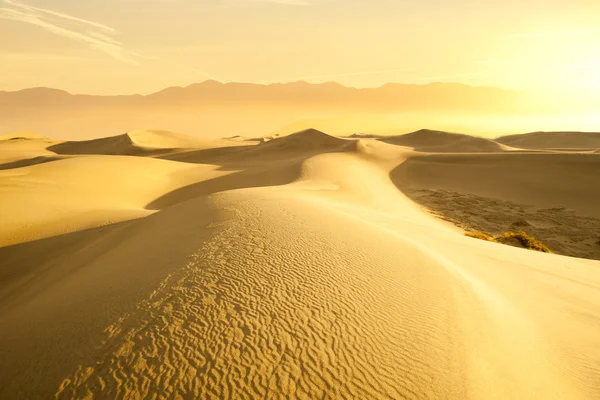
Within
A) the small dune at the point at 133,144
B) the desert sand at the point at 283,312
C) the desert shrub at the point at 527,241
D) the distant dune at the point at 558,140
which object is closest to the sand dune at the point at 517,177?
the desert shrub at the point at 527,241

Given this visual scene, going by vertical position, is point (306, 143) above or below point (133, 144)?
above

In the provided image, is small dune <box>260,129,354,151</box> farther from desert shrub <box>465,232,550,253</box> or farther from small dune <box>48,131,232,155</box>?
desert shrub <box>465,232,550,253</box>

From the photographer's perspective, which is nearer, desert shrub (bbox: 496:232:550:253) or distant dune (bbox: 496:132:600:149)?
desert shrub (bbox: 496:232:550:253)

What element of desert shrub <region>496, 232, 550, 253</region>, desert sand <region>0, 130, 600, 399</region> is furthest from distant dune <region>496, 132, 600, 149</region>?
desert sand <region>0, 130, 600, 399</region>

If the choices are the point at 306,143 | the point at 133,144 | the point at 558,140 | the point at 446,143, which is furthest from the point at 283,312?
the point at 558,140

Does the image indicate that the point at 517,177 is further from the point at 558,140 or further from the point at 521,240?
the point at 558,140

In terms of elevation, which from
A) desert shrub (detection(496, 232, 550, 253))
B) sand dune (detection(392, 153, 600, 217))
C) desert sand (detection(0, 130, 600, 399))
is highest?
desert sand (detection(0, 130, 600, 399))

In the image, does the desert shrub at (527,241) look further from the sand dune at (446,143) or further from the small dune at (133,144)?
the small dune at (133,144)

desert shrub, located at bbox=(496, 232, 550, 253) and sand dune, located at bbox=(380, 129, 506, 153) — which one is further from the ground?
sand dune, located at bbox=(380, 129, 506, 153)
